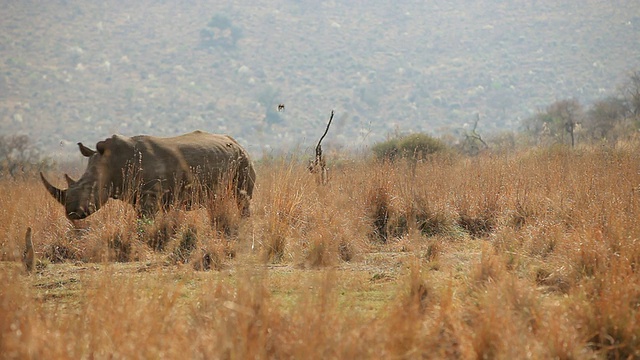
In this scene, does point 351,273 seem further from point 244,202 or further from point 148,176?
point 148,176

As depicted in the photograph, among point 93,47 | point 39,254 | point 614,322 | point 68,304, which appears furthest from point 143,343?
point 93,47

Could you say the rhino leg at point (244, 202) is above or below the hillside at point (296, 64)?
below

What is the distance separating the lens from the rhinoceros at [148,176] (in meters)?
8.81

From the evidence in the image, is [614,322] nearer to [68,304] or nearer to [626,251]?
[626,251]

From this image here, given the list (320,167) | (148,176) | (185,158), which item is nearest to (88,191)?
(148,176)

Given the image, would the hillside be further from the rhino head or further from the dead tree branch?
the rhino head

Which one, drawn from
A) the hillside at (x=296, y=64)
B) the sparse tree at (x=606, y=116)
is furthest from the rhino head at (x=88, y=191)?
the hillside at (x=296, y=64)

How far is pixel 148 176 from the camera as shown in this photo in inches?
354

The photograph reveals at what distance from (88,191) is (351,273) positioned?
3.95m

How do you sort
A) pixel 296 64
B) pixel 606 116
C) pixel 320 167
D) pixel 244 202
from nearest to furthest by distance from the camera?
pixel 244 202 < pixel 320 167 < pixel 606 116 < pixel 296 64

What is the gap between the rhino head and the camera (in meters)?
8.77

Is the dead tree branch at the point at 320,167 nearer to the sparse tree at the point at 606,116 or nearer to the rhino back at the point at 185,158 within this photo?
the rhino back at the point at 185,158

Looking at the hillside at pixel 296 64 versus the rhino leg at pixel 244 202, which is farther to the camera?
the hillside at pixel 296 64

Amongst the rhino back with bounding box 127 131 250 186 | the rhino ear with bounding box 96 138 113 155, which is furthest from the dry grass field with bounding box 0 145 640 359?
the rhino ear with bounding box 96 138 113 155
